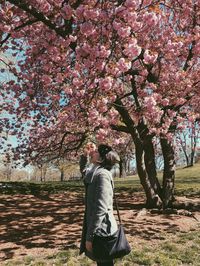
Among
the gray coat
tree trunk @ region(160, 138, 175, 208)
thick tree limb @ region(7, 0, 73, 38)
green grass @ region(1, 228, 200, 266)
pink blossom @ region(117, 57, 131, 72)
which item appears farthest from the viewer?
tree trunk @ region(160, 138, 175, 208)

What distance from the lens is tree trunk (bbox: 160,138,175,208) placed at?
1298 cm

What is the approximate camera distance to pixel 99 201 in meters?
4.17

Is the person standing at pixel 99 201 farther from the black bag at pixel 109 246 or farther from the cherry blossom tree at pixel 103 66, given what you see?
the cherry blossom tree at pixel 103 66

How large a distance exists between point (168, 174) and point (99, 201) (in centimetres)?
959

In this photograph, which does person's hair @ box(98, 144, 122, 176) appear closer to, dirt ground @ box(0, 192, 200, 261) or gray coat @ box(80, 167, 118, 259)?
gray coat @ box(80, 167, 118, 259)

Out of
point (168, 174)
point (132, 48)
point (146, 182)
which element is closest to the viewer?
point (132, 48)

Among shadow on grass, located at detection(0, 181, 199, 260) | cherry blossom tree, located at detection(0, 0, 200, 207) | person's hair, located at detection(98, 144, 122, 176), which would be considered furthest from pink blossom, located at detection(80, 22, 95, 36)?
shadow on grass, located at detection(0, 181, 199, 260)

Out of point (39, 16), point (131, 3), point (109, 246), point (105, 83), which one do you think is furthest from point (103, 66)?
point (109, 246)

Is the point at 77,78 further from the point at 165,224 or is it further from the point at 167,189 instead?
the point at 167,189

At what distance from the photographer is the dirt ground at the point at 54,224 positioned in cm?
812

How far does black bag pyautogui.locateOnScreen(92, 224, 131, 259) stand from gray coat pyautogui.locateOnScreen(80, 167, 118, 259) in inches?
2.5

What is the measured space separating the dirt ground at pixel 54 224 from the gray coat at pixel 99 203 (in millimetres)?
3630

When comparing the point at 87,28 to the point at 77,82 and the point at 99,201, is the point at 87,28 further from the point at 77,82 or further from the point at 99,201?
the point at 99,201

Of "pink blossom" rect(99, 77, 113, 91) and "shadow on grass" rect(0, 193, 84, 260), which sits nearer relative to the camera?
"pink blossom" rect(99, 77, 113, 91)
